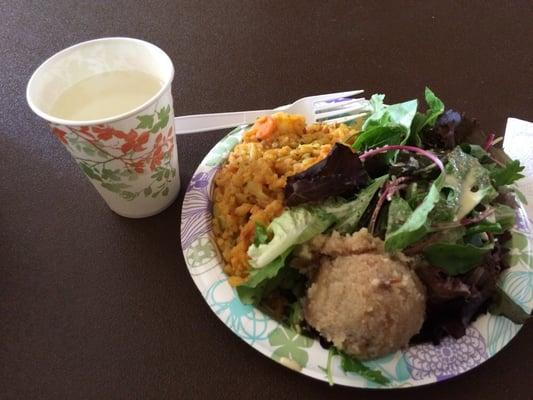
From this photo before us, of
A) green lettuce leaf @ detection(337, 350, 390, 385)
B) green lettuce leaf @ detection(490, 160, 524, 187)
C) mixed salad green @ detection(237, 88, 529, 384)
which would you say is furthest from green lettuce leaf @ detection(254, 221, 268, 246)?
green lettuce leaf @ detection(490, 160, 524, 187)

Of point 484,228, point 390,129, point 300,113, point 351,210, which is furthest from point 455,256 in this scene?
point 300,113

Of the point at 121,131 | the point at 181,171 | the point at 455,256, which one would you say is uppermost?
the point at 121,131

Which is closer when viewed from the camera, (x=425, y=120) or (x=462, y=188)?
(x=462, y=188)

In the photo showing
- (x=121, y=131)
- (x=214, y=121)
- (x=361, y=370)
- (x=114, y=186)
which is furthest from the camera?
(x=214, y=121)

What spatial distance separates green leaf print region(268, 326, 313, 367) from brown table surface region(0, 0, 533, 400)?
76mm

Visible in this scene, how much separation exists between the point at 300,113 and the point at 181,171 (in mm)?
305

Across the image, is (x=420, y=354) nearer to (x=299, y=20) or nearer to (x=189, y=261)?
(x=189, y=261)

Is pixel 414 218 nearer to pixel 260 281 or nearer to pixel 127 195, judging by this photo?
pixel 260 281

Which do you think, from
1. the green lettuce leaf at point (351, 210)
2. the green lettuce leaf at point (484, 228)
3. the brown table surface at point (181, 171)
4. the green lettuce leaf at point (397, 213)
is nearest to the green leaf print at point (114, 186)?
the brown table surface at point (181, 171)

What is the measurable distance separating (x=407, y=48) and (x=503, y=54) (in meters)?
0.27

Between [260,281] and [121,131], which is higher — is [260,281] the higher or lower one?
the lower one

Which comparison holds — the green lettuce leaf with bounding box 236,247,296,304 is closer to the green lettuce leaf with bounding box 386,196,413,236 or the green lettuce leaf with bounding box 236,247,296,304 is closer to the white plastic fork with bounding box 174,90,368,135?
the green lettuce leaf with bounding box 386,196,413,236

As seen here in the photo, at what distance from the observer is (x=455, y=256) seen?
77cm

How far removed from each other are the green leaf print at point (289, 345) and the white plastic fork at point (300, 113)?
51cm
